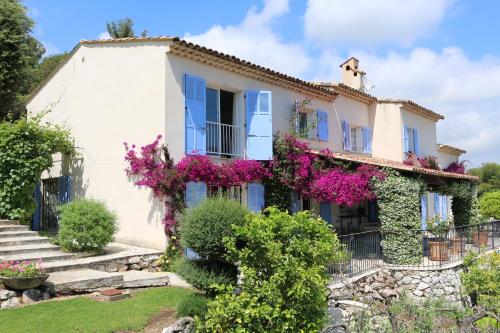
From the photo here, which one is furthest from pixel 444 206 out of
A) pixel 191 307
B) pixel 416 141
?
pixel 191 307

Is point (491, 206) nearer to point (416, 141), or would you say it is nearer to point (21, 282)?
point (416, 141)

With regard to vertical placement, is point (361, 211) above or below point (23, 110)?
below

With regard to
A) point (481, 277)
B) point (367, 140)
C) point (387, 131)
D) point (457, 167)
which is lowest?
point (481, 277)

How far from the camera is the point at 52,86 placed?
16.8 meters

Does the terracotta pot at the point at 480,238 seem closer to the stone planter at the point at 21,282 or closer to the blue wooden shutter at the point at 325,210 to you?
the blue wooden shutter at the point at 325,210

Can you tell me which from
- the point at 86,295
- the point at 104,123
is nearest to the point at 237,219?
the point at 86,295

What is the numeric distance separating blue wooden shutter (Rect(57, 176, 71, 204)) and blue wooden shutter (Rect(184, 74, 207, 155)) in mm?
5185

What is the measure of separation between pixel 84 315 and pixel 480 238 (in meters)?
16.2

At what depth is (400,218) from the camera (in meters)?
14.1

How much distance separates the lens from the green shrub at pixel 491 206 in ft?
87.8

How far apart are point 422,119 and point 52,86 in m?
19.1

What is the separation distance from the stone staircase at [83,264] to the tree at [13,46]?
710 cm

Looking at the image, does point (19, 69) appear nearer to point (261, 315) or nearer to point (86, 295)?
point (86, 295)

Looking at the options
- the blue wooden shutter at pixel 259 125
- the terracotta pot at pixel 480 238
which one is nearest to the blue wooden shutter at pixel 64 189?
the blue wooden shutter at pixel 259 125
